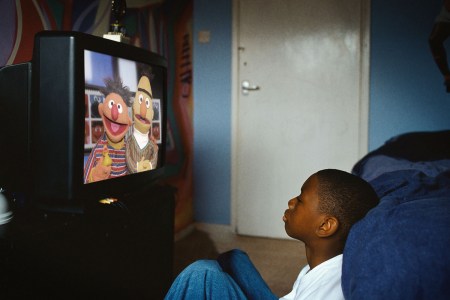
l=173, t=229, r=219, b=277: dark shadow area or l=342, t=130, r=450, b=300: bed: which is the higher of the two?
l=342, t=130, r=450, b=300: bed

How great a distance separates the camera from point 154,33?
3.02 metres

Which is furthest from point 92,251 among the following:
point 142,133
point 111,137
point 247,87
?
point 247,87

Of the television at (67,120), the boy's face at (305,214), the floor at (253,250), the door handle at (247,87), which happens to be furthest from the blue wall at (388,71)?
the boy's face at (305,214)

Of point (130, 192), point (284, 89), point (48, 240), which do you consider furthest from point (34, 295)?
point (284, 89)

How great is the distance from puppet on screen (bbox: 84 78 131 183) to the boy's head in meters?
0.67

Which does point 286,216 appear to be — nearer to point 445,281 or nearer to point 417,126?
point 445,281

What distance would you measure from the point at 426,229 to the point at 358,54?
8.25ft

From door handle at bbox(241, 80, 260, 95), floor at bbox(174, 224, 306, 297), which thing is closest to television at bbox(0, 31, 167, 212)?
floor at bbox(174, 224, 306, 297)

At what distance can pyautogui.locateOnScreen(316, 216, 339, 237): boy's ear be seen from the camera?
111 centimetres

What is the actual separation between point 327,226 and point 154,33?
7.29ft

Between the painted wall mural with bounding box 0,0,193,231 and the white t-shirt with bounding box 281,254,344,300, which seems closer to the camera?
the white t-shirt with bounding box 281,254,344,300

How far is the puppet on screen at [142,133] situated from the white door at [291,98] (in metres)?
1.68

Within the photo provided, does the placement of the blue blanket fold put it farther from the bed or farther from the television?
the television

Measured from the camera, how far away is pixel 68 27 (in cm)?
215
